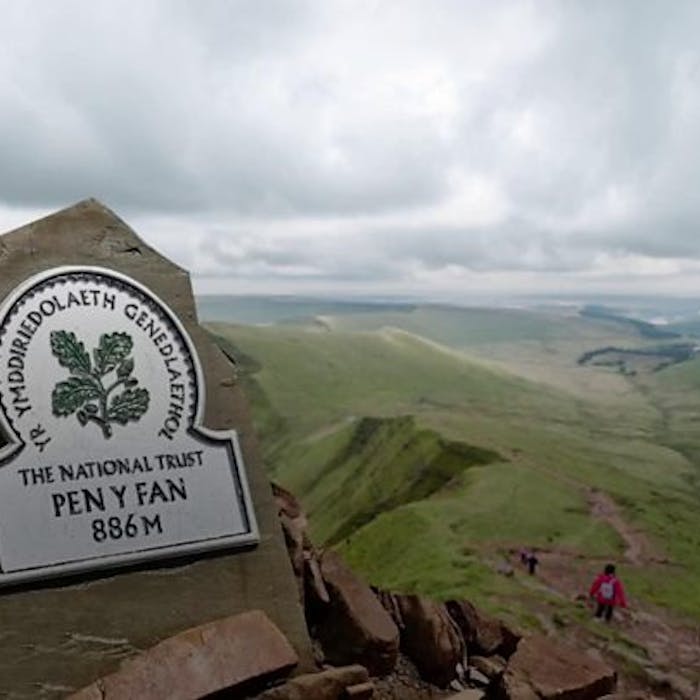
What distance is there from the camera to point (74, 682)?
11.2m

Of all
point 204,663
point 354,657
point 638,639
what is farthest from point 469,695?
point 638,639

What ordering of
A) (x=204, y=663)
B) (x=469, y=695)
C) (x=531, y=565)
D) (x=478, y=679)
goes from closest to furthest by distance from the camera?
(x=204, y=663) < (x=469, y=695) < (x=478, y=679) < (x=531, y=565)

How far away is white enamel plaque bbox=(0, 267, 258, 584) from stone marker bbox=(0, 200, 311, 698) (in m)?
0.02

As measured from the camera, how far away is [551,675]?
14477 mm

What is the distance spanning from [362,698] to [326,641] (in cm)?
181

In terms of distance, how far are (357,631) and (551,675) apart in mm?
3671

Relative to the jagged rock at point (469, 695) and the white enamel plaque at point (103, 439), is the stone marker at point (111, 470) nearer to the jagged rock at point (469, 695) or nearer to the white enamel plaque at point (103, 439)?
the white enamel plaque at point (103, 439)

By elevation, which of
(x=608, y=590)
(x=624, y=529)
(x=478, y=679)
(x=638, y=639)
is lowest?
(x=624, y=529)

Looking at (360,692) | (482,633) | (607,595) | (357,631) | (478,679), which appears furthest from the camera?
(607,595)

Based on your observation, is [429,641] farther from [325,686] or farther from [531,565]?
[531,565]

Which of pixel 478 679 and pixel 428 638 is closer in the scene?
pixel 428 638

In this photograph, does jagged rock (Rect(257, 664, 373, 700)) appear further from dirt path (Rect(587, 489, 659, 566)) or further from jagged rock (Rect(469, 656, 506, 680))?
dirt path (Rect(587, 489, 659, 566))

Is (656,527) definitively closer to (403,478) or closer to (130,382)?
(403,478)

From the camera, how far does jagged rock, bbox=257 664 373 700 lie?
11.8 meters
